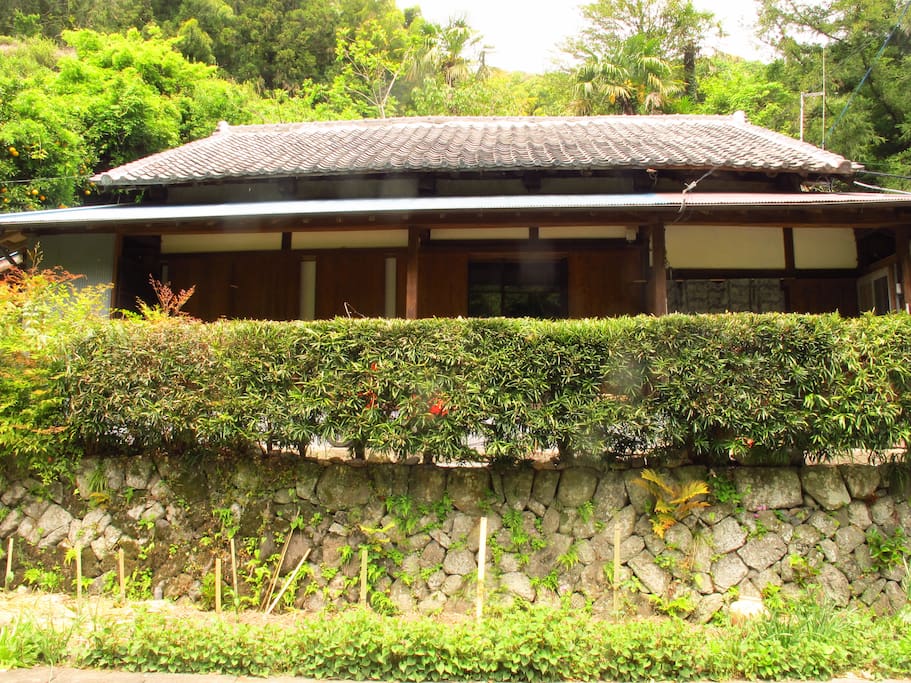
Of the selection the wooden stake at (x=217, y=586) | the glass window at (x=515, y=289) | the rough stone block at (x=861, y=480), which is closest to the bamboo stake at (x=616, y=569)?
the rough stone block at (x=861, y=480)

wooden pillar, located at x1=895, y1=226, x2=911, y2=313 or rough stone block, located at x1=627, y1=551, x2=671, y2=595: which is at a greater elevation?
wooden pillar, located at x1=895, y1=226, x2=911, y2=313

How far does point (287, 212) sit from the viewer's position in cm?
761

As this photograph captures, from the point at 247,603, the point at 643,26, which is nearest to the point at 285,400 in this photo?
the point at 247,603

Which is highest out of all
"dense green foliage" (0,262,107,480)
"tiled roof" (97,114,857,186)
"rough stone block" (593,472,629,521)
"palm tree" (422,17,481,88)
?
"palm tree" (422,17,481,88)

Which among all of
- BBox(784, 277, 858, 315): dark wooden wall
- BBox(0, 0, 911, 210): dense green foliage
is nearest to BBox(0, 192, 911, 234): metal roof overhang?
BBox(784, 277, 858, 315): dark wooden wall

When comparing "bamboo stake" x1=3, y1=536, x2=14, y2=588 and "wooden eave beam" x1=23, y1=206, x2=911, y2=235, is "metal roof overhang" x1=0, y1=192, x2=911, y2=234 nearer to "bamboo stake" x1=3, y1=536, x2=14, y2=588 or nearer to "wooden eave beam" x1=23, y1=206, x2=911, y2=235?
"wooden eave beam" x1=23, y1=206, x2=911, y2=235

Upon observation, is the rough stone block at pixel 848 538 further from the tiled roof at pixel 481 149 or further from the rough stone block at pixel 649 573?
the tiled roof at pixel 481 149

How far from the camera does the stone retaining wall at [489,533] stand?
558 cm

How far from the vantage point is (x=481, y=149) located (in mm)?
9664

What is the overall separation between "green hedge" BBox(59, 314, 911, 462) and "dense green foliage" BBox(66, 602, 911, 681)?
1554 millimetres

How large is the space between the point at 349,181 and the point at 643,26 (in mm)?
22301

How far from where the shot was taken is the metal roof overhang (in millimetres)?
7273

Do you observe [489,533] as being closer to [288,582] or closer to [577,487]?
[577,487]

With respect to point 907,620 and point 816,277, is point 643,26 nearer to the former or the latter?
point 816,277
